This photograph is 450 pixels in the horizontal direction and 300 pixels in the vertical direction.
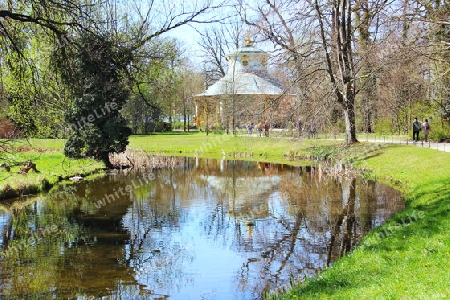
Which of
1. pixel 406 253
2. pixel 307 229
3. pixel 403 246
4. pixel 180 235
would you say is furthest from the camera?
pixel 307 229

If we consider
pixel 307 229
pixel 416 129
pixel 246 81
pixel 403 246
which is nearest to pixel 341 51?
pixel 416 129

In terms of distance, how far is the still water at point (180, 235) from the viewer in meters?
7.61

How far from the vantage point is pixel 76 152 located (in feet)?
69.1

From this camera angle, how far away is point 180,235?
1059 centimetres

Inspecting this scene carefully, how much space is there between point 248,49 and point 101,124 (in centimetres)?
2761

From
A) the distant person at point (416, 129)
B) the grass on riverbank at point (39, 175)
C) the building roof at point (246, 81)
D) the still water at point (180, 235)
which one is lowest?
the still water at point (180, 235)

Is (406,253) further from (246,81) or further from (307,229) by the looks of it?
(246,81)

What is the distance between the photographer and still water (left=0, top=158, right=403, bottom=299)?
25.0 ft

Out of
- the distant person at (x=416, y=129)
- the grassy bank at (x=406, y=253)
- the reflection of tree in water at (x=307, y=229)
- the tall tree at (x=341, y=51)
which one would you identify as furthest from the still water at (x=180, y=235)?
the distant person at (x=416, y=129)

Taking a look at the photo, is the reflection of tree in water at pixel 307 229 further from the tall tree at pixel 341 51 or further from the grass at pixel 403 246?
the tall tree at pixel 341 51

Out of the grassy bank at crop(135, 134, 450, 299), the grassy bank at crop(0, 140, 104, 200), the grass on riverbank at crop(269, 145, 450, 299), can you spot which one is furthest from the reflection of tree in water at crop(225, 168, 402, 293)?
the grassy bank at crop(0, 140, 104, 200)

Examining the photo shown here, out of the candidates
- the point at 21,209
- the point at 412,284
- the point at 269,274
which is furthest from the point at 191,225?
the point at 412,284

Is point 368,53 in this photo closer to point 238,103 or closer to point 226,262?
point 238,103

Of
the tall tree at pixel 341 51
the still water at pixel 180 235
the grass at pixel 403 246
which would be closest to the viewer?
the grass at pixel 403 246
